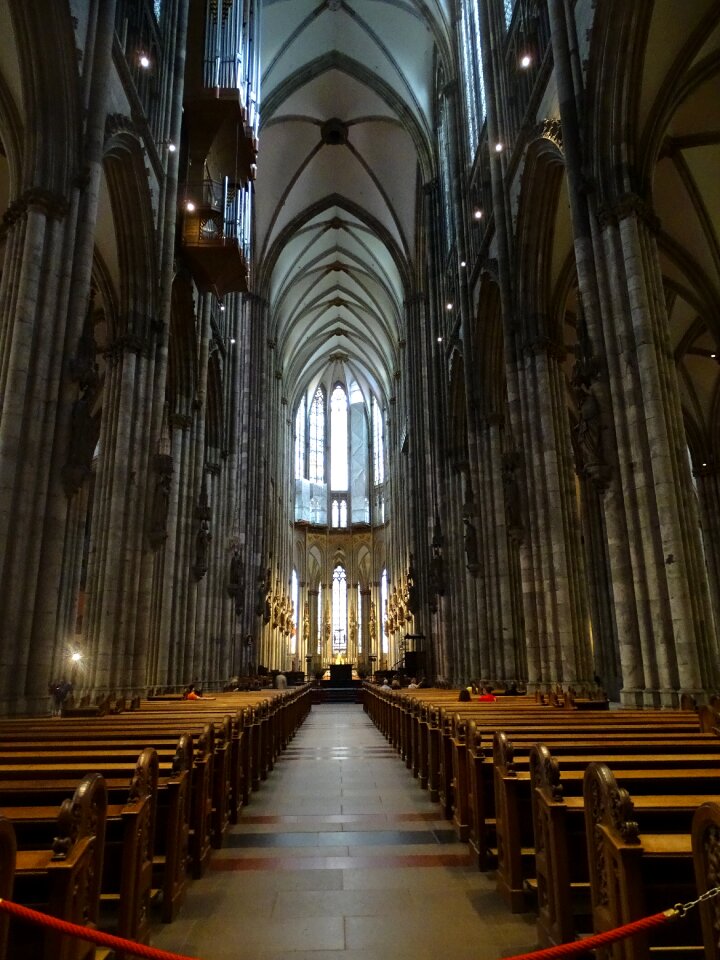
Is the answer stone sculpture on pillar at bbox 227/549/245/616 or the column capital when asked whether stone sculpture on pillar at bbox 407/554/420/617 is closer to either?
stone sculpture on pillar at bbox 227/549/245/616

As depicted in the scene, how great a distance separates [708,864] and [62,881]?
6.74 ft

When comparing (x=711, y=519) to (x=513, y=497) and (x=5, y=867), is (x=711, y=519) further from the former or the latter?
(x=5, y=867)

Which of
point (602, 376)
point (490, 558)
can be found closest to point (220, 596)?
point (490, 558)

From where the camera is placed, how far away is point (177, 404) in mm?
18016

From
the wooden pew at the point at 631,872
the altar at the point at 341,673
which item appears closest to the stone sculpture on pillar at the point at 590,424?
the wooden pew at the point at 631,872

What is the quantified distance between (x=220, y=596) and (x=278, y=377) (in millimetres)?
19849

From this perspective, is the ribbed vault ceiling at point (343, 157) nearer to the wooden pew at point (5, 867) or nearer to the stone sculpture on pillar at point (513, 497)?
the stone sculpture on pillar at point (513, 497)

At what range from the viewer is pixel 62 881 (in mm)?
2293

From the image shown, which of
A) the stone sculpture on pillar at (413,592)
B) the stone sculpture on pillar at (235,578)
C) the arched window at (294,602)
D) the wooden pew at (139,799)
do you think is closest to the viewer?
the wooden pew at (139,799)

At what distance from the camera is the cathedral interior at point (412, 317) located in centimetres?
873

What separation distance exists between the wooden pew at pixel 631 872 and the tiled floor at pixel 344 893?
2.77 feet

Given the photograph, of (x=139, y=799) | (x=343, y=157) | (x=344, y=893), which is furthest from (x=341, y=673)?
(x=139, y=799)

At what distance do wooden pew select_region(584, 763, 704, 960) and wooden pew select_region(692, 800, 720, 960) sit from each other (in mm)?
335

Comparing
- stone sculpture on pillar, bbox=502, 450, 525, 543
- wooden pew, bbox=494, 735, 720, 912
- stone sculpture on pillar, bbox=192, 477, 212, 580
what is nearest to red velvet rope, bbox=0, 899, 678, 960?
wooden pew, bbox=494, 735, 720, 912
